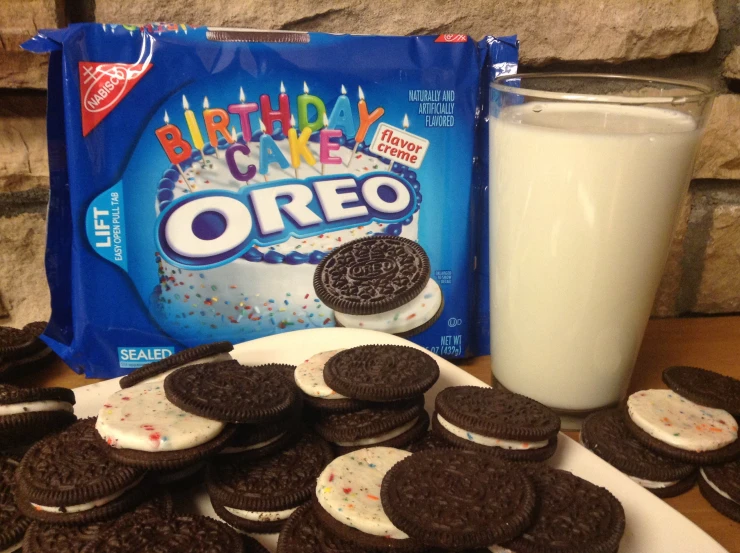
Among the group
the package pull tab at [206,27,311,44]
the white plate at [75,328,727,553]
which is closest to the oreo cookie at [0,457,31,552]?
the white plate at [75,328,727,553]

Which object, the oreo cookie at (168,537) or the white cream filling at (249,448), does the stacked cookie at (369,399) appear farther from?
the oreo cookie at (168,537)

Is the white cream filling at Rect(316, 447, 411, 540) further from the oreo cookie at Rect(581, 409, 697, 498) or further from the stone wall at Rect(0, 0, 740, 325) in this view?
the stone wall at Rect(0, 0, 740, 325)

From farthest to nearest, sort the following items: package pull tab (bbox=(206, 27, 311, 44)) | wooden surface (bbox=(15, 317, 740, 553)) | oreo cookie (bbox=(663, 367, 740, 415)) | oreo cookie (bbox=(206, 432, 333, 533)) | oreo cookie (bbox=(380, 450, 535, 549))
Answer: wooden surface (bbox=(15, 317, 740, 553))
package pull tab (bbox=(206, 27, 311, 44))
oreo cookie (bbox=(663, 367, 740, 415))
oreo cookie (bbox=(206, 432, 333, 533))
oreo cookie (bbox=(380, 450, 535, 549))

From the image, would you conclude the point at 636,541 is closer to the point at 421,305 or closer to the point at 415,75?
the point at 421,305

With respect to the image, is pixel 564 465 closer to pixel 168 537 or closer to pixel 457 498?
pixel 457 498

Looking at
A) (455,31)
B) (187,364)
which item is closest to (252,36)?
(455,31)

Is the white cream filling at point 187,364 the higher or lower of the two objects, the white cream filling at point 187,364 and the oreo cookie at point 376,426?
the higher

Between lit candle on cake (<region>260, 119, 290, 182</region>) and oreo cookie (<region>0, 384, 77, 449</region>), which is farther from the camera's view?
lit candle on cake (<region>260, 119, 290, 182</region>)

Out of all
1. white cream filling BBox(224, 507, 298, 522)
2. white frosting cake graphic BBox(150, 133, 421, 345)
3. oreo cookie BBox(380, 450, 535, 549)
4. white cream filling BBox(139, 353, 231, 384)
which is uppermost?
white frosting cake graphic BBox(150, 133, 421, 345)

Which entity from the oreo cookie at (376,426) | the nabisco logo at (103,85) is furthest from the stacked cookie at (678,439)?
the nabisco logo at (103,85)
